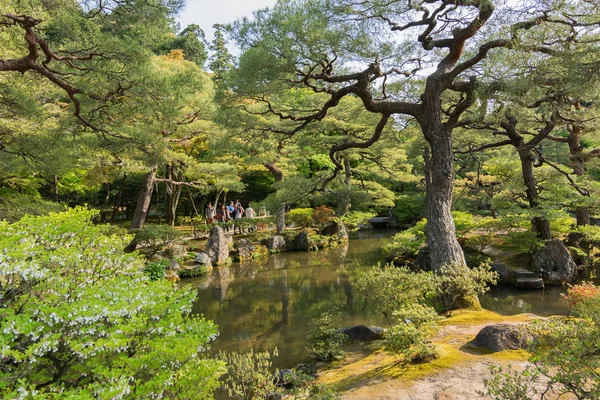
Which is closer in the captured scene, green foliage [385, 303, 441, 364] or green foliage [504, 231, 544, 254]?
green foliage [385, 303, 441, 364]

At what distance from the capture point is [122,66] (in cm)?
607

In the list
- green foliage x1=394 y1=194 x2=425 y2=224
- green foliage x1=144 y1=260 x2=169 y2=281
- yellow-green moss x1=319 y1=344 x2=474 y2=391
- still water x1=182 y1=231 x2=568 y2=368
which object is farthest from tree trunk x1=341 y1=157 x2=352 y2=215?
yellow-green moss x1=319 y1=344 x2=474 y2=391

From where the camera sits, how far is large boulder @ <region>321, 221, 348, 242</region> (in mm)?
16688

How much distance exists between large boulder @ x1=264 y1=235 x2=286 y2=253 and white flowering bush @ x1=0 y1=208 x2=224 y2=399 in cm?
1210

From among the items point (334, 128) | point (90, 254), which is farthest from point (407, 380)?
point (334, 128)

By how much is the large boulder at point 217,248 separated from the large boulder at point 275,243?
2.39 metres

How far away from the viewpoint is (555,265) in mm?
8586

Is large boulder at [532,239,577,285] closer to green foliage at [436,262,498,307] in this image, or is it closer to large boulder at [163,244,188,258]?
green foliage at [436,262,498,307]

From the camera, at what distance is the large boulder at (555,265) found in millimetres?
8406

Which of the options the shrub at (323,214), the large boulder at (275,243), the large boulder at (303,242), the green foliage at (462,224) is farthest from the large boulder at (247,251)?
the green foliage at (462,224)

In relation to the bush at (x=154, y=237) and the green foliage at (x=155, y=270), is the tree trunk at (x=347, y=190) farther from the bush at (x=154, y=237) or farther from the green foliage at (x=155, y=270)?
the green foliage at (x=155, y=270)

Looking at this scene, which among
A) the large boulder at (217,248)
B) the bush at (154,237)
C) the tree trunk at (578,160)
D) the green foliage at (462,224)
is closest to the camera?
the tree trunk at (578,160)

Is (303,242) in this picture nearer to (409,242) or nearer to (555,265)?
(409,242)

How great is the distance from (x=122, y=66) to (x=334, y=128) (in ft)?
28.6
